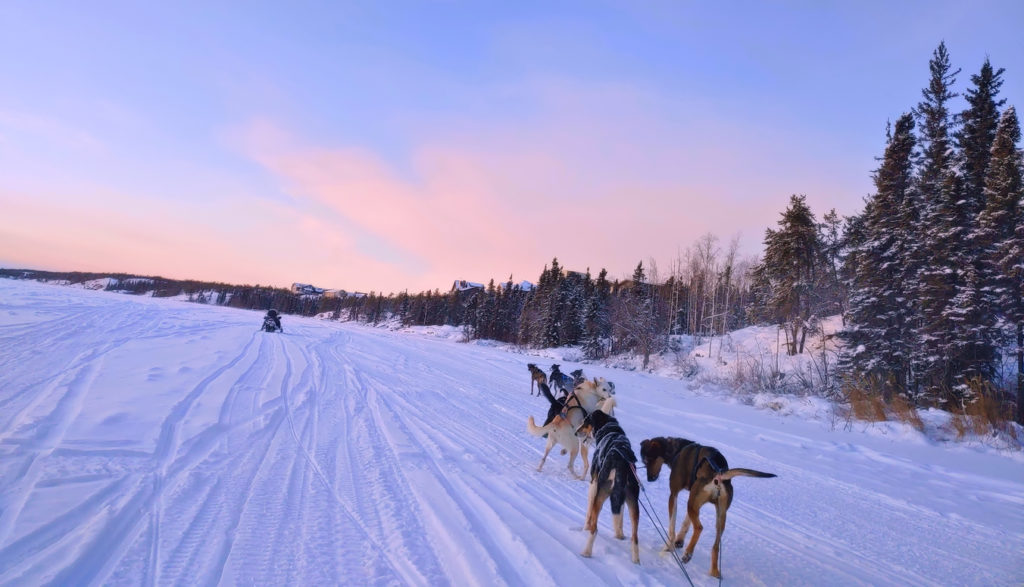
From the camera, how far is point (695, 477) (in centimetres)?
354

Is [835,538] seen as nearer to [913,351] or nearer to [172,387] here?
[172,387]

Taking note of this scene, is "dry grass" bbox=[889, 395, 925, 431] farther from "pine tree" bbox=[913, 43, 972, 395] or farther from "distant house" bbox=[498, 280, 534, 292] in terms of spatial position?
"distant house" bbox=[498, 280, 534, 292]

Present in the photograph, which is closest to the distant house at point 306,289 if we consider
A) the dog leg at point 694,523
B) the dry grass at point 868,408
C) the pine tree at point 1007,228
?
the dry grass at point 868,408

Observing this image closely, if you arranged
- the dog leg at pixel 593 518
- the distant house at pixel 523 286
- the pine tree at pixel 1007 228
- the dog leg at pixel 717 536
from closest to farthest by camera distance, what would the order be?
the dog leg at pixel 717 536 → the dog leg at pixel 593 518 → the pine tree at pixel 1007 228 → the distant house at pixel 523 286

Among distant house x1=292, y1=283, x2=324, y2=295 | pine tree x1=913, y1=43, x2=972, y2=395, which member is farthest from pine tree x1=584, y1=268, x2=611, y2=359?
distant house x1=292, y1=283, x2=324, y2=295

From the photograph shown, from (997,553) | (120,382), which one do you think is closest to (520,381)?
(120,382)

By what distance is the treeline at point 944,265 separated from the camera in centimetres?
1467

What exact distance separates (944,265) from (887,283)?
2.85m

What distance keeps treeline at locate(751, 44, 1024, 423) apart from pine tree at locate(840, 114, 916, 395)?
49 mm

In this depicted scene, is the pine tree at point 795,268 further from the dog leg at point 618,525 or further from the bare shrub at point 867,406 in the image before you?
the dog leg at point 618,525

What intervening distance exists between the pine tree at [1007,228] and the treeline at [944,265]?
0.12 feet

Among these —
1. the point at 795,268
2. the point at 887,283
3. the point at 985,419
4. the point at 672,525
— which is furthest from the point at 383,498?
the point at 795,268

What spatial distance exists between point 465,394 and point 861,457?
351 inches

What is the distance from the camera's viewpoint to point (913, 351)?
677 inches
